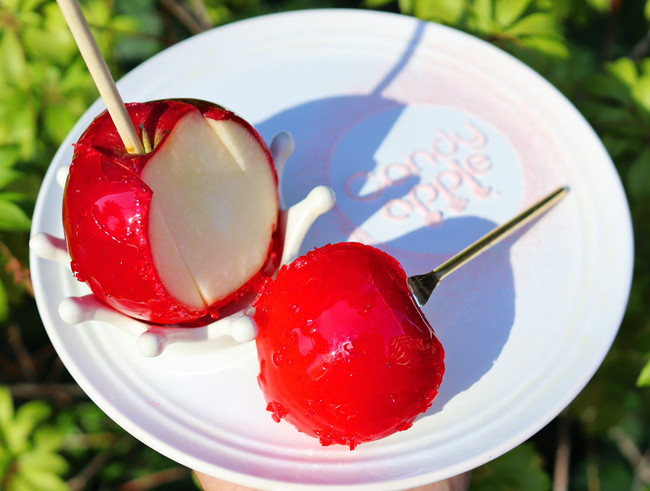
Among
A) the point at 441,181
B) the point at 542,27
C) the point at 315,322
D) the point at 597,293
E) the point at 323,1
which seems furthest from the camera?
the point at 323,1

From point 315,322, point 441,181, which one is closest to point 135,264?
point 315,322

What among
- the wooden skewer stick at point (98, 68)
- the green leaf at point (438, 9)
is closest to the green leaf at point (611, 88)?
the green leaf at point (438, 9)

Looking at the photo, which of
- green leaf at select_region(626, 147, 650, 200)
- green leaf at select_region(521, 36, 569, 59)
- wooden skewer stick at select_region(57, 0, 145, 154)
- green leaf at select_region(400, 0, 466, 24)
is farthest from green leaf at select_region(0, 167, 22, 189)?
green leaf at select_region(626, 147, 650, 200)

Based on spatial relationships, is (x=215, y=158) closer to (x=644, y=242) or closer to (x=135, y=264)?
(x=135, y=264)

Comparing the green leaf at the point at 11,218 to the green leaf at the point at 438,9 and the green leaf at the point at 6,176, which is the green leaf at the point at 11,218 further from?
the green leaf at the point at 438,9

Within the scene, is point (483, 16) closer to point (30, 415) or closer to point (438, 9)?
point (438, 9)

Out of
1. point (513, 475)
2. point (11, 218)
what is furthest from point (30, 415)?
point (513, 475)

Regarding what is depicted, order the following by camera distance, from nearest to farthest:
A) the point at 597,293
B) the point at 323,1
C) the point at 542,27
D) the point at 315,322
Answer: the point at 315,322 < the point at 597,293 < the point at 542,27 < the point at 323,1
